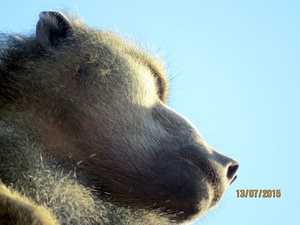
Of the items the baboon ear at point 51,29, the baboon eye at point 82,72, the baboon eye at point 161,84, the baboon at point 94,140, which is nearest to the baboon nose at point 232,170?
the baboon at point 94,140

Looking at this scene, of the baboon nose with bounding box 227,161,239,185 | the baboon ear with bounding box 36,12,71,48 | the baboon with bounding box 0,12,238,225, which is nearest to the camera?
the baboon with bounding box 0,12,238,225

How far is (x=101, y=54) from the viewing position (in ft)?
9.62

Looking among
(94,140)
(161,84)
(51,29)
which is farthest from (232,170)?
(51,29)

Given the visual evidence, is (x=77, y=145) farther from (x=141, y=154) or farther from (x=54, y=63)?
(x=54, y=63)

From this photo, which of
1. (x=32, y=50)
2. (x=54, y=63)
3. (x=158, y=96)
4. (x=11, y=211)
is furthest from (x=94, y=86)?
(x=11, y=211)

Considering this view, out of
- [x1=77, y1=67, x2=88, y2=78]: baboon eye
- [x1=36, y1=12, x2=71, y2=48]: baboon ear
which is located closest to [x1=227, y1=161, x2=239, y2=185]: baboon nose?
[x1=77, y1=67, x2=88, y2=78]: baboon eye

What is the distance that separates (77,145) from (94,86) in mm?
374

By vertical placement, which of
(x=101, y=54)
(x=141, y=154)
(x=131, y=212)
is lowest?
(x=131, y=212)

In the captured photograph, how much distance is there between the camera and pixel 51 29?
9.59 feet

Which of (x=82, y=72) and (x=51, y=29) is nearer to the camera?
(x=82, y=72)

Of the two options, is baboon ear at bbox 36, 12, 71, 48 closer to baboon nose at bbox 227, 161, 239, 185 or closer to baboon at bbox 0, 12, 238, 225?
baboon at bbox 0, 12, 238, 225

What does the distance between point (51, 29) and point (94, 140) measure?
78cm

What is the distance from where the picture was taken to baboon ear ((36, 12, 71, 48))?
9.45 ft

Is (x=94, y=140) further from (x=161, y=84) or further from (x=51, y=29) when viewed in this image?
(x=161, y=84)
